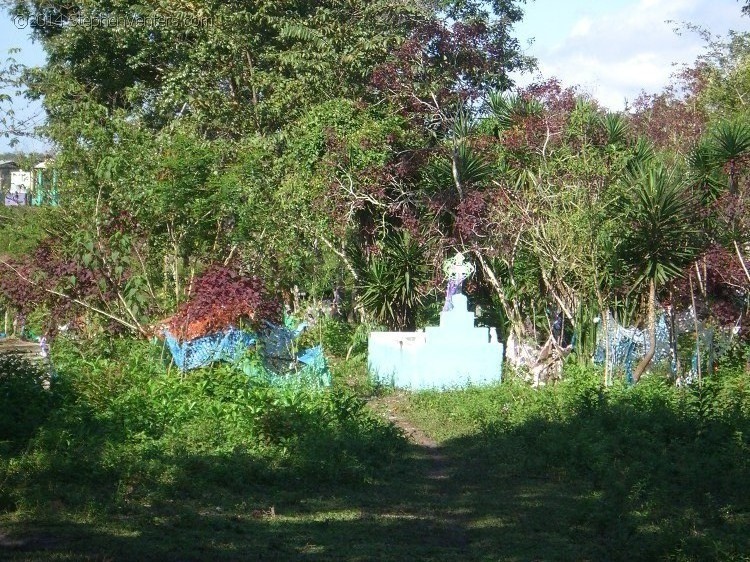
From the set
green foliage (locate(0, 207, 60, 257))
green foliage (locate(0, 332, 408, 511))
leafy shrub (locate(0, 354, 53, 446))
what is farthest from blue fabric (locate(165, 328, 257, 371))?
green foliage (locate(0, 207, 60, 257))

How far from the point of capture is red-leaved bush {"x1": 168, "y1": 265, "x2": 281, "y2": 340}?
12.5m

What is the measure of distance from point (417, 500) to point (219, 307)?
15.8ft

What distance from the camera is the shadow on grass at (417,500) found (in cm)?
675

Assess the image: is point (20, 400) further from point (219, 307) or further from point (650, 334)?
point (650, 334)

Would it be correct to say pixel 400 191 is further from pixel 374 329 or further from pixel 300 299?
pixel 300 299

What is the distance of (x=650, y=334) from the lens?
15.1 m

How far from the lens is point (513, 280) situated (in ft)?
55.8

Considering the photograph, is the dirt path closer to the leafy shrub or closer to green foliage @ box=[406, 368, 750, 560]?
green foliage @ box=[406, 368, 750, 560]

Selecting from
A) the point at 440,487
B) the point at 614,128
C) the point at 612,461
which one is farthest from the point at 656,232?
the point at 440,487

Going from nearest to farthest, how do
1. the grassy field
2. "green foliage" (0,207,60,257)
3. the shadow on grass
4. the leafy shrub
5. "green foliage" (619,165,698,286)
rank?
the shadow on grass → the grassy field → the leafy shrub → "green foliage" (619,165,698,286) → "green foliage" (0,207,60,257)

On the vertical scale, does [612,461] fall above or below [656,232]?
below

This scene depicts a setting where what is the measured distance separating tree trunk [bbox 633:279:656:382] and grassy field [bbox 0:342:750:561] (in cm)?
169

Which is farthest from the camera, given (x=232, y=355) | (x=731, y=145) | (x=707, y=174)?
(x=707, y=174)

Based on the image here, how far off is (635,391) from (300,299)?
10.6 metres
